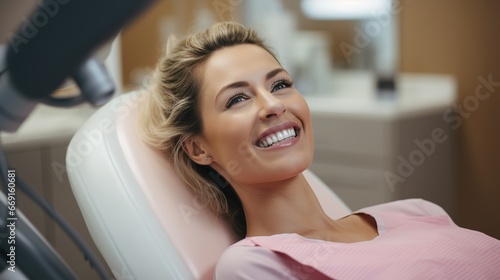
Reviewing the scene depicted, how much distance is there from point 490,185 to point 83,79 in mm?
1830

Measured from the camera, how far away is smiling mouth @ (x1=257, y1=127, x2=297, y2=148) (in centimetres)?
113

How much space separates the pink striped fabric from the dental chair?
92 mm

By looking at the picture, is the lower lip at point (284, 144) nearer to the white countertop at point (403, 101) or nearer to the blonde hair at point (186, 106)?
the blonde hair at point (186, 106)

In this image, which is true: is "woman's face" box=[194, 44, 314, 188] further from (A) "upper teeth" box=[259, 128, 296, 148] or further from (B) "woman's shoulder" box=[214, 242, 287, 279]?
(B) "woman's shoulder" box=[214, 242, 287, 279]

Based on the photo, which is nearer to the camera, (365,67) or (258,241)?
(258,241)

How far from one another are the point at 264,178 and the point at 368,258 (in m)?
0.22

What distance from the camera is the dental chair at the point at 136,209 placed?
3.57ft

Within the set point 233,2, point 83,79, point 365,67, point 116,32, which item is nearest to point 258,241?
point 83,79

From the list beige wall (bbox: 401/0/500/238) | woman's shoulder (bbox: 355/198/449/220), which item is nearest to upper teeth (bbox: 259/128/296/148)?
woman's shoulder (bbox: 355/198/449/220)

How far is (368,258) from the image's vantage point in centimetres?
108

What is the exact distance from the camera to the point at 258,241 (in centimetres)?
109

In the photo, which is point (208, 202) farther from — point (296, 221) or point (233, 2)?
point (233, 2)

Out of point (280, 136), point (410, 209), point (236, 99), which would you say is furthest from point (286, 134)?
point (410, 209)

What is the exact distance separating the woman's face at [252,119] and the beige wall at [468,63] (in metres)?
0.96
